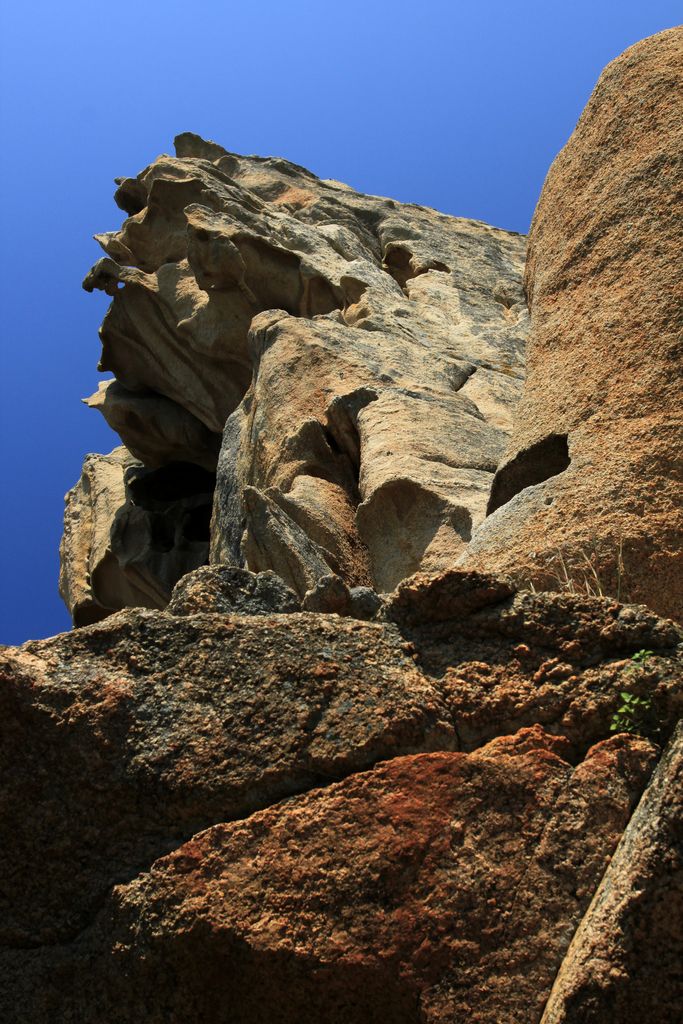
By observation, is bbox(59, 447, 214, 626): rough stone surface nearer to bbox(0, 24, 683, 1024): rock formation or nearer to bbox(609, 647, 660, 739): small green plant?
bbox(0, 24, 683, 1024): rock formation

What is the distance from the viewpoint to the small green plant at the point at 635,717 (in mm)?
3213

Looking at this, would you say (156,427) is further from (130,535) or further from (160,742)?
(160,742)

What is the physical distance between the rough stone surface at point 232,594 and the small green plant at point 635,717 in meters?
1.17

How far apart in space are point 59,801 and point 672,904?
151 centimetres

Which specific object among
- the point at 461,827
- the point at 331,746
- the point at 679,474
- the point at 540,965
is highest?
the point at 679,474

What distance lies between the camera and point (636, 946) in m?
2.75

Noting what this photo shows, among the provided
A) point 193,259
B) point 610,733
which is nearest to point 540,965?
point 610,733

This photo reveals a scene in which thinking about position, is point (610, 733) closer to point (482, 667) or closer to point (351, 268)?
point (482, 667)

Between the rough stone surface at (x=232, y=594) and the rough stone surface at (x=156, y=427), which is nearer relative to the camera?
the rough stone surface at (x=232, y=594)

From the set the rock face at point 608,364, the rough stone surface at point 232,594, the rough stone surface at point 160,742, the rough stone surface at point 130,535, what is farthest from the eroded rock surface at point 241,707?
the rough stone surface at point 130,535

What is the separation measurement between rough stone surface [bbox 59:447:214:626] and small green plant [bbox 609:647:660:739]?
9441 mm

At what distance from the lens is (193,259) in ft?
37.6

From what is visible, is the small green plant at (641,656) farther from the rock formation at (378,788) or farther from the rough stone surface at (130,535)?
the rough stone surface at (130,535)

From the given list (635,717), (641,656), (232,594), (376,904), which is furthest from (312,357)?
(376,904)
